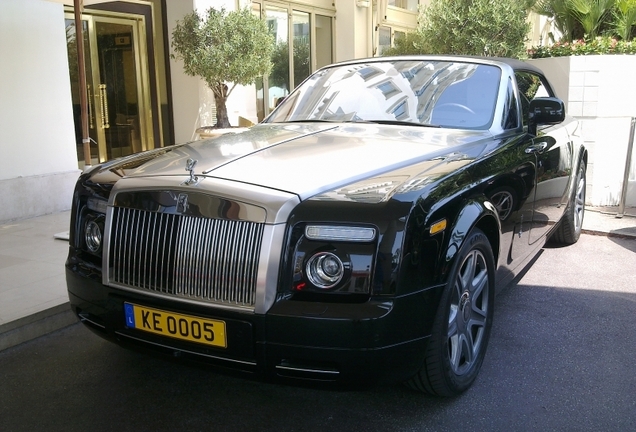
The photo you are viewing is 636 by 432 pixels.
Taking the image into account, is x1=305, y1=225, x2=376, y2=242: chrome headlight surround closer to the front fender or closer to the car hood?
the car hood

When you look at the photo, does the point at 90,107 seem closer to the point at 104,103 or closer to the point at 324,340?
the point at 104,103

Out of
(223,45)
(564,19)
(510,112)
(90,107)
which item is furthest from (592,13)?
(90,107)

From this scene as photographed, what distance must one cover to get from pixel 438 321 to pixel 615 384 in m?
1.26

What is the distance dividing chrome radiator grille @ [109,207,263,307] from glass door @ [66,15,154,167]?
7.60 m

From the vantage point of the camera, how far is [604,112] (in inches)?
319

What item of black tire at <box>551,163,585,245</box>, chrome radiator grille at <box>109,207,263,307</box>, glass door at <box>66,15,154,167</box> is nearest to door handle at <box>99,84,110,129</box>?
glass door at <box>66,15,154,167</box>

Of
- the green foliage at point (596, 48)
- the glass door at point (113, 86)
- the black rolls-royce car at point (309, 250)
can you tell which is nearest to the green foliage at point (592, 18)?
the green foliage at point (596, 48)

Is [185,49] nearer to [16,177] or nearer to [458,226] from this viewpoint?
[16,177]

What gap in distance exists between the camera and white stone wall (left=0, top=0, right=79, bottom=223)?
23.8 feet

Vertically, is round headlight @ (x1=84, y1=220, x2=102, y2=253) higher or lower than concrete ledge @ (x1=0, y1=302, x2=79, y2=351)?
higher

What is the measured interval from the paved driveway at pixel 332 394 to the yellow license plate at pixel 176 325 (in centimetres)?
31

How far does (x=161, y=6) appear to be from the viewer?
11.2 metres

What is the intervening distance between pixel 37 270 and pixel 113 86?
5.98m

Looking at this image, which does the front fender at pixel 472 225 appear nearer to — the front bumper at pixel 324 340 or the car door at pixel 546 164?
the front bumper at pixel 324 340
